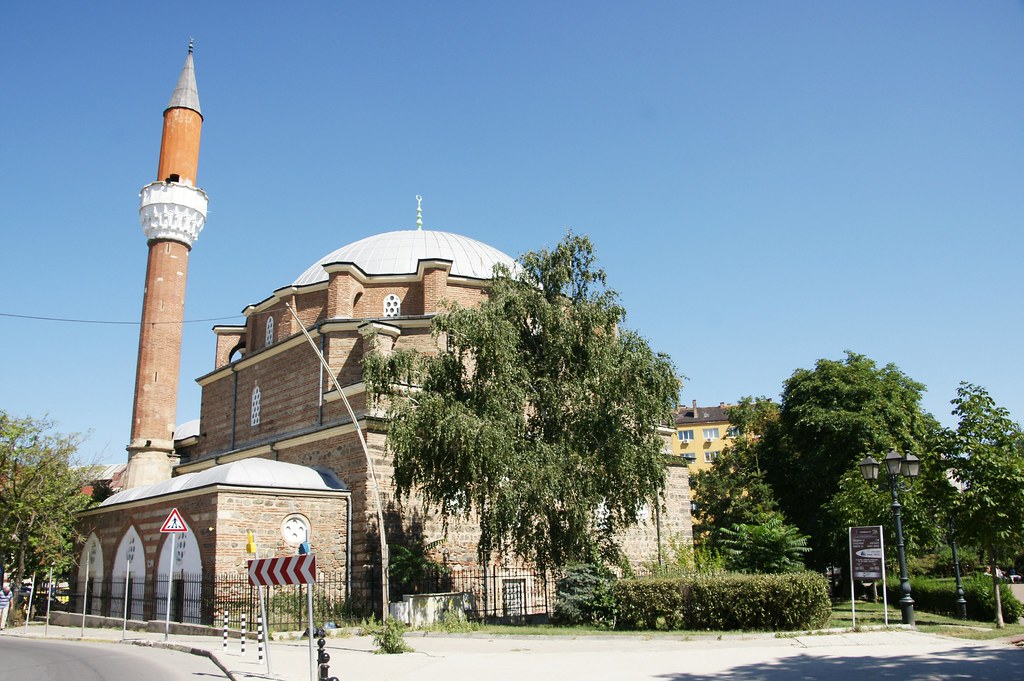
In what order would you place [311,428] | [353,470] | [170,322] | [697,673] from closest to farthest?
[697,673] < [353,470] < [311,428] < [170,322]

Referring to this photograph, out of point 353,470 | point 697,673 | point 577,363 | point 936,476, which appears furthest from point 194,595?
point 936,476

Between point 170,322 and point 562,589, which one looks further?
point 170,322

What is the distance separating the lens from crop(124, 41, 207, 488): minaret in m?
27.5

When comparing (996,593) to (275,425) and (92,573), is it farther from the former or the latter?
(92,573)

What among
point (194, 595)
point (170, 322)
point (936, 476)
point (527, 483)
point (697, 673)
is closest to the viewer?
point (697, 673)

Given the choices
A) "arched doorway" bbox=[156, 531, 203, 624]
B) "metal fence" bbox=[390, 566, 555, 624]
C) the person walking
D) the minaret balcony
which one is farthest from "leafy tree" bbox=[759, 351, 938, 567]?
the person walking

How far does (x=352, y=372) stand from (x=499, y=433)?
9179 millimetres

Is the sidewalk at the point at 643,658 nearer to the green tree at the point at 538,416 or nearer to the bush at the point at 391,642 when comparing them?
the bush at the point at 391,642

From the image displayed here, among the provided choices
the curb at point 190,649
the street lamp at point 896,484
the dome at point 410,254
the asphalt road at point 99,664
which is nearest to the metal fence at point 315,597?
the curb at point 190,649

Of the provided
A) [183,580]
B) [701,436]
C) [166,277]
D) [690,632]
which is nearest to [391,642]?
[690,632]

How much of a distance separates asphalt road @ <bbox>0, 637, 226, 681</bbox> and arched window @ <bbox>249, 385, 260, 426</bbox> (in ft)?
33.6

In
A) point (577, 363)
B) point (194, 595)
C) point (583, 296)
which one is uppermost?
point (583, 296)

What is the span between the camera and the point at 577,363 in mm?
18094

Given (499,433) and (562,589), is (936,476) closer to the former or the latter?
(562,589)
